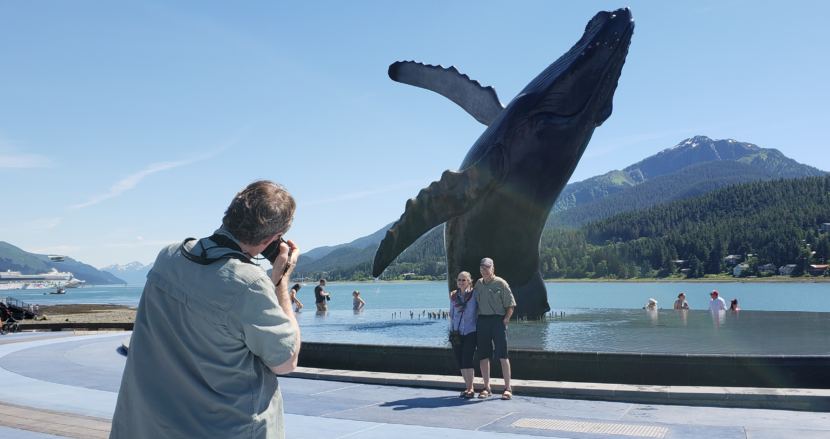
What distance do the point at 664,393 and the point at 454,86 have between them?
10081 mm

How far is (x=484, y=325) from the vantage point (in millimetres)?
9250

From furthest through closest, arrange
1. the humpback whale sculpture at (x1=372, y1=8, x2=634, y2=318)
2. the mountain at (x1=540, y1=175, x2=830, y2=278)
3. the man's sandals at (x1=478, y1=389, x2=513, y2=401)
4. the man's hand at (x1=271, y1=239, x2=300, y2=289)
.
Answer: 1. the mountain at (x1=540, y1=175, x2=830, y2=278)
2. the humpback whale sculpture at (x1=372, y1=8, x2=634, y2=318)
3. the man's sandals at (x1=478, y1=389, x2=513, y2=401)
4. the man's hand at (x1=271, y1=239, x2=300, y2=289)

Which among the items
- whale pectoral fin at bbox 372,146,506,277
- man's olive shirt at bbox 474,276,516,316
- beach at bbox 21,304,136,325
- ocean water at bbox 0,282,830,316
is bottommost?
ocean water at bbox 0,282,830,316

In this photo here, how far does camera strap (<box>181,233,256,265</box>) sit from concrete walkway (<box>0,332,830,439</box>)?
4.61m

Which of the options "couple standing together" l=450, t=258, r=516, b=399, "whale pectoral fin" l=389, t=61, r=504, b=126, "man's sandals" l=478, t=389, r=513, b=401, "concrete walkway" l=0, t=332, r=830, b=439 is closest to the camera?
"concrete walkway" l=0, t=332, r=830, b=439

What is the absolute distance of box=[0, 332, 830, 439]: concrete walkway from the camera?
22.8 ft

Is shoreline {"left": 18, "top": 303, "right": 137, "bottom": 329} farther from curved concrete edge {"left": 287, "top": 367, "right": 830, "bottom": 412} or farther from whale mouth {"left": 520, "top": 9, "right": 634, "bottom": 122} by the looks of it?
curved concrete edge {"left": 287, "top": 367, "right": 830, "bottom": 412}

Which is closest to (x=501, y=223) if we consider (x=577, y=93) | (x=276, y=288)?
(x=577, y=93)

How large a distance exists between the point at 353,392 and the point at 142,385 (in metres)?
7.26

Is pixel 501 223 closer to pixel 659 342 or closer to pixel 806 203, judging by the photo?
pixel 659 342

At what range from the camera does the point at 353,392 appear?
31.7ft

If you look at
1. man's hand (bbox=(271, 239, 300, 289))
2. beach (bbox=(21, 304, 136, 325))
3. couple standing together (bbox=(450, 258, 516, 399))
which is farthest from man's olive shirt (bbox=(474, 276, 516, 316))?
beach (bbox=(21, 304, 136, 325))

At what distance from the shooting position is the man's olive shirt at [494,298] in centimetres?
921

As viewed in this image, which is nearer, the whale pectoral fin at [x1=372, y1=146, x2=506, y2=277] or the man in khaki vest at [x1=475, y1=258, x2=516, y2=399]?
the man in khaki vest at [x1=475, y1=258, x2=516, y2=399]
